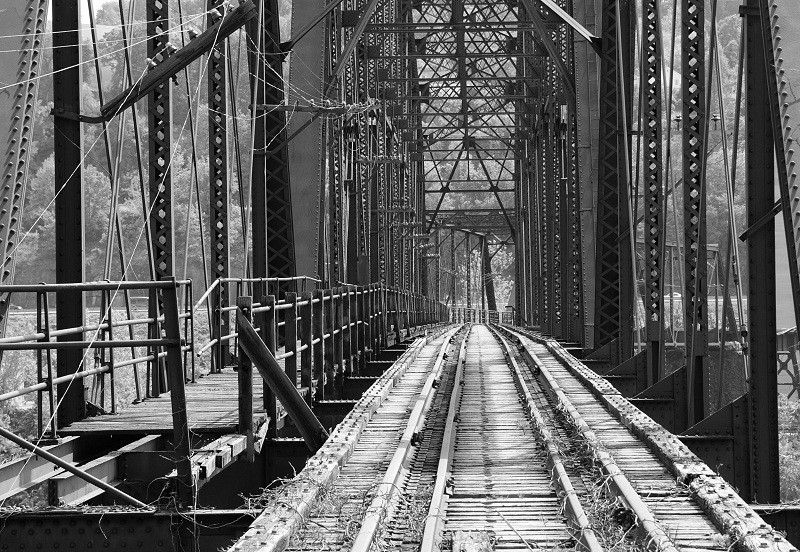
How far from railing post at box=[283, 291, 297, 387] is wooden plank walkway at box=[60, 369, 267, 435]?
48cm

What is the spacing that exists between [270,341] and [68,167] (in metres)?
2.75

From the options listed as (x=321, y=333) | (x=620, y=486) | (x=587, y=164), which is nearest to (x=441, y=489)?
(x=620, y=486)

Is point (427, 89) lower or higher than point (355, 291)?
higher

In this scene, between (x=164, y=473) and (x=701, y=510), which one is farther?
(x=164, y=473)

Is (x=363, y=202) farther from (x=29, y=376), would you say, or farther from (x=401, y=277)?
(x=401, y=277)

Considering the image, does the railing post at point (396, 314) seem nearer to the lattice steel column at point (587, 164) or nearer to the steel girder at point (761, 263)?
the lattice steel column at point (587, 164)

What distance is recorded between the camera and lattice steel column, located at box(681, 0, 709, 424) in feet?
42.5

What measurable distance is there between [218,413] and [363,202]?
2399cm

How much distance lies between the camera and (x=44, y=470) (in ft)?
28.5

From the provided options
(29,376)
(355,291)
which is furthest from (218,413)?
(29,376)

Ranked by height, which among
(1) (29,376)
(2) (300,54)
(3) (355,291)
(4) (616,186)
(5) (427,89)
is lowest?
(1) (29,376)

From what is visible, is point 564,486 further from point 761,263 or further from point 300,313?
point 300,313

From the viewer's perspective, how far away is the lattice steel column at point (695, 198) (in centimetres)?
1295

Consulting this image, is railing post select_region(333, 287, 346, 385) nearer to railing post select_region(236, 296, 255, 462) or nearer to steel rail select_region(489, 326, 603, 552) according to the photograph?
steel rail select_region(489, 326, 603, 552)
